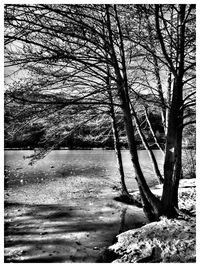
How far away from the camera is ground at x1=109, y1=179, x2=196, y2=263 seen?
2746mm

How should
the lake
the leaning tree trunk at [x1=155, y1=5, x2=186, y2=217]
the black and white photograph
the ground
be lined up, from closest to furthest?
the ground
the black and white photograph
the lake
the leaning tree trunk at [x1=155, y1=5, x2=186, y2=217]

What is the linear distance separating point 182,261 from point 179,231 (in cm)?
64

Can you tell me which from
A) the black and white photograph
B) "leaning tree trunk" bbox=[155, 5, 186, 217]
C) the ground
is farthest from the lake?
"leaning tree trunk" bbox=[155, 5, 186, 217]

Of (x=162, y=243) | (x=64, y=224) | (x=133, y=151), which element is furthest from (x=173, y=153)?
(x=64, y=224)

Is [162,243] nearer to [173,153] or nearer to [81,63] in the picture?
[173,153]

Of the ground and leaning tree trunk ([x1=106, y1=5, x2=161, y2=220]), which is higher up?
leaning tree trunk ([x1=106, y1=5, x2=161, y2=220])

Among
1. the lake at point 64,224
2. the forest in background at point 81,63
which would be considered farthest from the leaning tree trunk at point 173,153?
the lake at point 64,224

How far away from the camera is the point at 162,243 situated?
3.03m

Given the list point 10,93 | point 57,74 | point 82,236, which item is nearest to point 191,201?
point 82,236

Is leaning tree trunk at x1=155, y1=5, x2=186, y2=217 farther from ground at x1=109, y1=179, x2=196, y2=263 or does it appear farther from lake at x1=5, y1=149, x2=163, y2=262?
lake at x1=5, y1=149, x2=163, y2=262

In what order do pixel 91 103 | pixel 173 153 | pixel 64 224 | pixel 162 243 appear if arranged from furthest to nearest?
pixel 64 224 < pixel 173 153 < pixel 91 103 < pixel 162 243

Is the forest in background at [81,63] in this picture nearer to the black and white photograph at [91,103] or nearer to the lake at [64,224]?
the black and white photograph at [91,103]

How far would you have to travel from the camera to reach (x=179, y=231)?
10.5ft

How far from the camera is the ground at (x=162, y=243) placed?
275 cm
